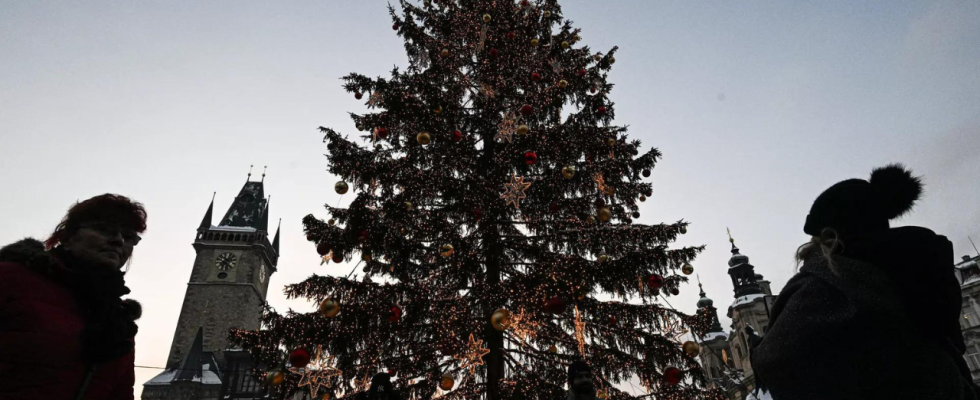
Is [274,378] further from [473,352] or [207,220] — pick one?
[207,220]

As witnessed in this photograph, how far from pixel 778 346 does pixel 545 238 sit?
211 inches

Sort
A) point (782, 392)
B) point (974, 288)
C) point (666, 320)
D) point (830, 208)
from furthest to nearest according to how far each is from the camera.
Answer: point (974, 288)
point (666, 320)
point (830, 208)
point (782, 392)

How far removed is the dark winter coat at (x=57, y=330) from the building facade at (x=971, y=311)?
3671cm

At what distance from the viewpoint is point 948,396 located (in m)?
1.40

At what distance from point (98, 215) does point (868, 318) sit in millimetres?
3532

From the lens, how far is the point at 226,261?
46.6m

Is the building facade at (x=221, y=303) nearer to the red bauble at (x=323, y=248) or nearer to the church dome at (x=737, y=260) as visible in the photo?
the red bauble at (x=323, y=248)

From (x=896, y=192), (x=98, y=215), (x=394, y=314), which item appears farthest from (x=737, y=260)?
(x=98, y=215)

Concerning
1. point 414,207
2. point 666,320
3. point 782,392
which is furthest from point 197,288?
point 782,392

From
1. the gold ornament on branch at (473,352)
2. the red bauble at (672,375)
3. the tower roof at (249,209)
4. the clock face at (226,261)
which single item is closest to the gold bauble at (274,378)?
the gold ornament on branch at (473,352)

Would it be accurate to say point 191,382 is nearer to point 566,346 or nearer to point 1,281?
point 566,346

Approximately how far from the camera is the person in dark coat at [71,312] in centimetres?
164

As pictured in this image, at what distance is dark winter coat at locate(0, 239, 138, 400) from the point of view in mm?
1623

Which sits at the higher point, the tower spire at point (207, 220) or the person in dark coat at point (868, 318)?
the tower spire at point (207, 220)
